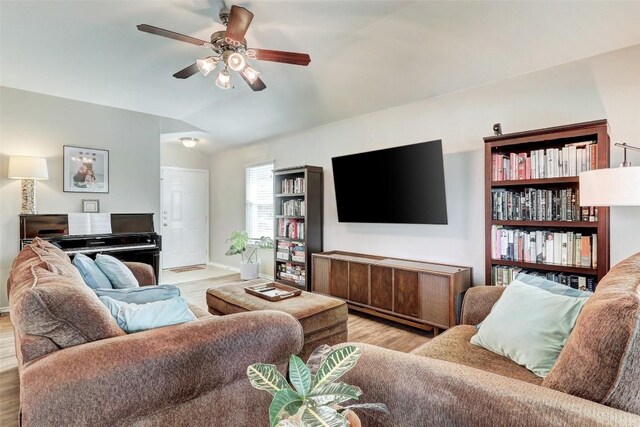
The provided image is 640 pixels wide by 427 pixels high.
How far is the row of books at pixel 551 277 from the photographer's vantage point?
8.02ft

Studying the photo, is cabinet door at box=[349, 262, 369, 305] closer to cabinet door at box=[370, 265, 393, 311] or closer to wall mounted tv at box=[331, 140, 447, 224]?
cabinet door at box=[370, 265, 393, 311]

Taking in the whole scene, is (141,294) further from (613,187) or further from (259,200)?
(259,200)

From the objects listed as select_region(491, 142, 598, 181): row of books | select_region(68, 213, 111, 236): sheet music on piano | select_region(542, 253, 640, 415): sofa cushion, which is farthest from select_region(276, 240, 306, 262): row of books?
select_region(542, 253, 640, 415): sofa cushion

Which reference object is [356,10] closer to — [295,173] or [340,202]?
[340,202]

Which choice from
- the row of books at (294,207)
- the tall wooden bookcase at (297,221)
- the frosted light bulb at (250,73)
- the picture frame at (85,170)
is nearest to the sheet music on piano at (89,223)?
the picture frame at (85,170)

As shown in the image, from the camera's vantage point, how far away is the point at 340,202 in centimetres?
413

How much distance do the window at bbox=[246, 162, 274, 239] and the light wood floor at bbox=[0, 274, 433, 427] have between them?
1.77m

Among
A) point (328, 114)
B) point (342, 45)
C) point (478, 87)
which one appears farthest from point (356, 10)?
point (328, 114)

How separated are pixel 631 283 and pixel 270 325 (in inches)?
49.4

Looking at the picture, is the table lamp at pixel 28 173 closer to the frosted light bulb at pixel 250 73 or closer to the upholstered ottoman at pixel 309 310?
the upholstered ottoman at pixel 309 310

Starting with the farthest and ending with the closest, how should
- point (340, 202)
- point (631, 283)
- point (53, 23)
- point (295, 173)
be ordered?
point (295, 173), point (340, 202), point (53, 23), point (631, 283)

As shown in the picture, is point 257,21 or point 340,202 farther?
point 340,202

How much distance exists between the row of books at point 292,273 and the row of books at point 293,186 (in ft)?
3.39

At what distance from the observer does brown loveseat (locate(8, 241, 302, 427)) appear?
1.01 meters
